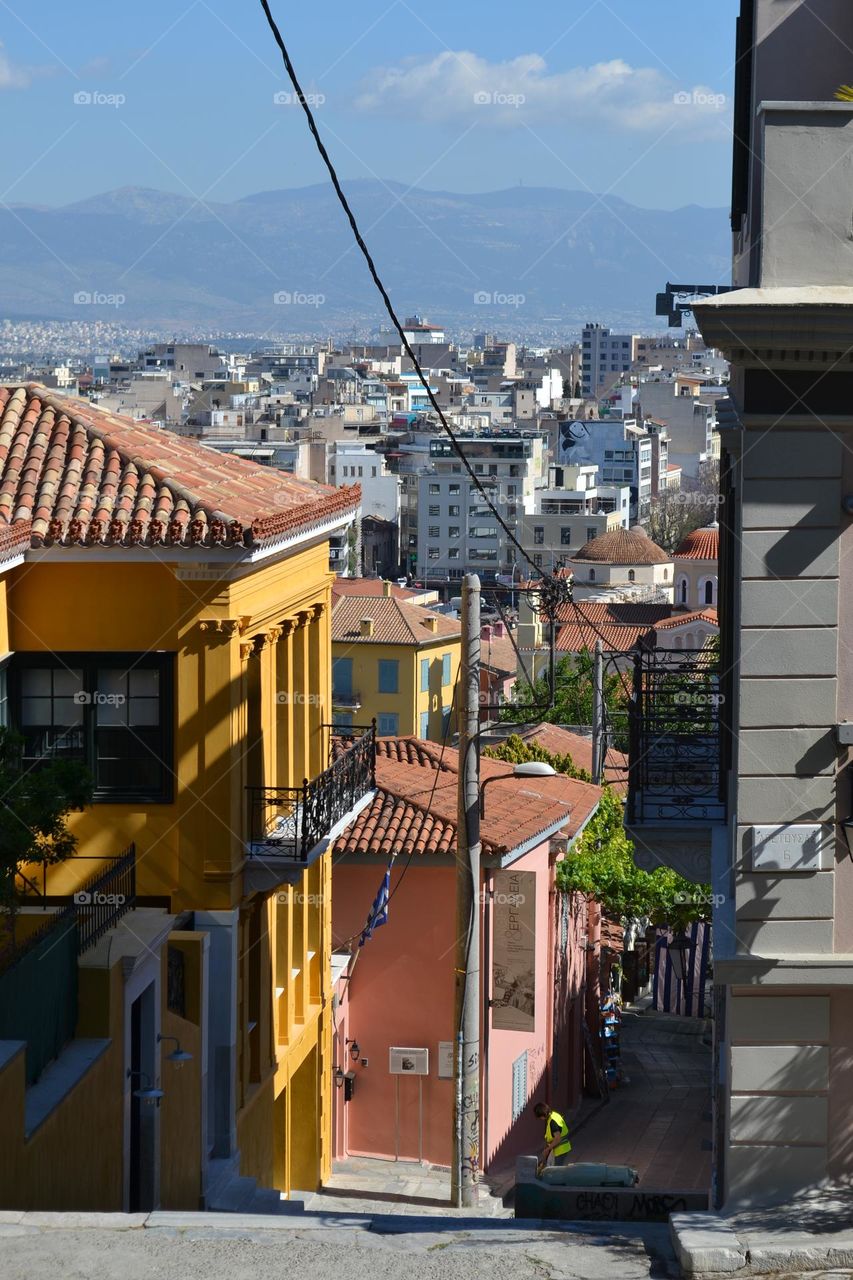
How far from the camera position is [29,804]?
38.5 ft

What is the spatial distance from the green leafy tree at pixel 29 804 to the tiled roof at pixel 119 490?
111 inches

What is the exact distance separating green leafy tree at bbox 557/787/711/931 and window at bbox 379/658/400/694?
4479 centimetres

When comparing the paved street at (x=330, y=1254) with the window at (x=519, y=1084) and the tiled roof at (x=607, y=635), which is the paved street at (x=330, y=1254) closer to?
the window at (x=519, y=1084)

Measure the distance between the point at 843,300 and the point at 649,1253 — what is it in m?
4.64

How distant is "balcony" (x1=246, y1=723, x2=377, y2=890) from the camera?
1595 cm

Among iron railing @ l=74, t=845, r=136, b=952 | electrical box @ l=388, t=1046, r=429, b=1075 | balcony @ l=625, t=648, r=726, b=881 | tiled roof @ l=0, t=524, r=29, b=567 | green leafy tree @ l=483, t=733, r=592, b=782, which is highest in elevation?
tiled roof @ l=0, t=524, r=29, b=567

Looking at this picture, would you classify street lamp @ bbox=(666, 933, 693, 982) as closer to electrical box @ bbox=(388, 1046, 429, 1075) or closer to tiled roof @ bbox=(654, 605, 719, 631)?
electrical box @ bbox=(388, 1046, 429, 1075)

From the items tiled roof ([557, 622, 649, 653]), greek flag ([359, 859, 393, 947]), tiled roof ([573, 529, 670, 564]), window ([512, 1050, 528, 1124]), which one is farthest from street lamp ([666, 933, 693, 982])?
tiled roof ([573, 529, 670, 564])

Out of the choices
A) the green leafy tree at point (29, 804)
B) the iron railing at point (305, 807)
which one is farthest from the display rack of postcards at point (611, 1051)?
the green leafy tree at point (29, 804)

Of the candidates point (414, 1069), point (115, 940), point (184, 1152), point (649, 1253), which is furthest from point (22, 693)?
point (414, 1069)

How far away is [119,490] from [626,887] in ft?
54.2

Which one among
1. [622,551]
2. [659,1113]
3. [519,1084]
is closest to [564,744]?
[659,1113]

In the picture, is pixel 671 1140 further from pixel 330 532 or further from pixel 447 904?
pixel 330 532

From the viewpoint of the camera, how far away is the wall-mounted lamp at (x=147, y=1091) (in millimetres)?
13634
